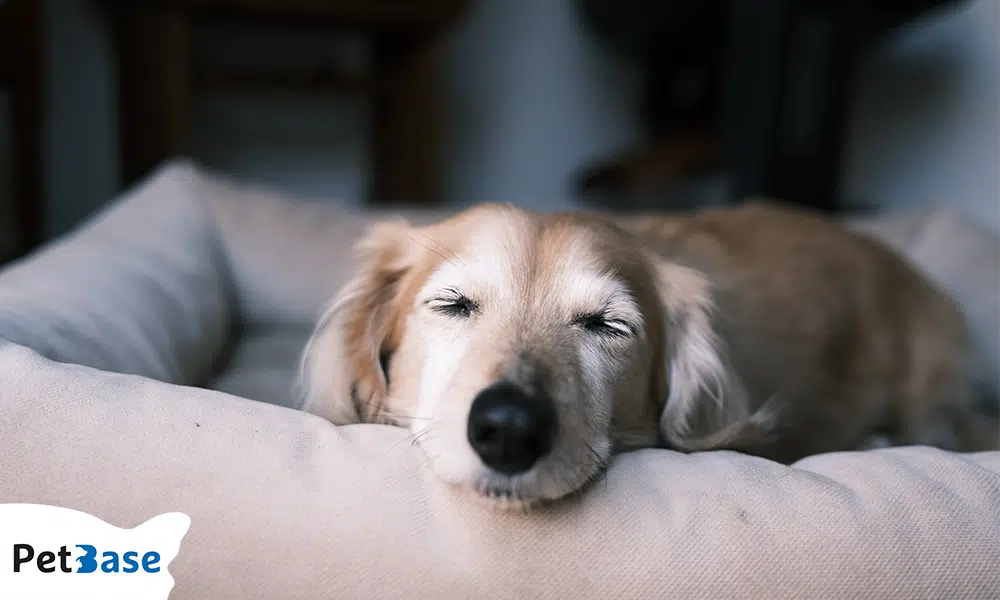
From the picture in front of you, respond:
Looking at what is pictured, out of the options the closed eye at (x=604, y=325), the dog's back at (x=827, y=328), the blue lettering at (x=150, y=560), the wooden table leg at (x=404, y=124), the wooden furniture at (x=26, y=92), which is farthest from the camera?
the wooden table leg at (x=404, y=124)

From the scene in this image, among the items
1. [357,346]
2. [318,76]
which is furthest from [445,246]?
[318,76]

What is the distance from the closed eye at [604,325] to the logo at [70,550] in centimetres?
61

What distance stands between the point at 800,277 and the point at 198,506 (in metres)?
1.45

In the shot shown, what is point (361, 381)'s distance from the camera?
1402mm

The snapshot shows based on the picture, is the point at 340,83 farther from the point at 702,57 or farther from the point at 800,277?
the point at 800,277

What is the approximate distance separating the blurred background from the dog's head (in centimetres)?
161

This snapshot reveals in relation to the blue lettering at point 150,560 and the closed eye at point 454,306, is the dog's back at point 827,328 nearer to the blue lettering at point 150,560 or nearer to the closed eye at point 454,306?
the closed eye at point 454,306

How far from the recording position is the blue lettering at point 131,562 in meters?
0.85

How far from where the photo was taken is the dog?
3.17 ft

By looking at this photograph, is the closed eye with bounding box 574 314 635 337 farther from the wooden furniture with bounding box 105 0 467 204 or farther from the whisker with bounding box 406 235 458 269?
the wooden furniture with bounding box 105 0 467 204

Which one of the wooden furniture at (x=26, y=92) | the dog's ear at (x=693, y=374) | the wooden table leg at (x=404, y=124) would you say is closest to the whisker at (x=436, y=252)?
the dog's ear at (x=693, y=374)

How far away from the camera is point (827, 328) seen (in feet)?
5.95

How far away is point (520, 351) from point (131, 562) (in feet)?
1.68

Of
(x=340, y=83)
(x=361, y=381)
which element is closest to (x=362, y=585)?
(x=361, y=381)
